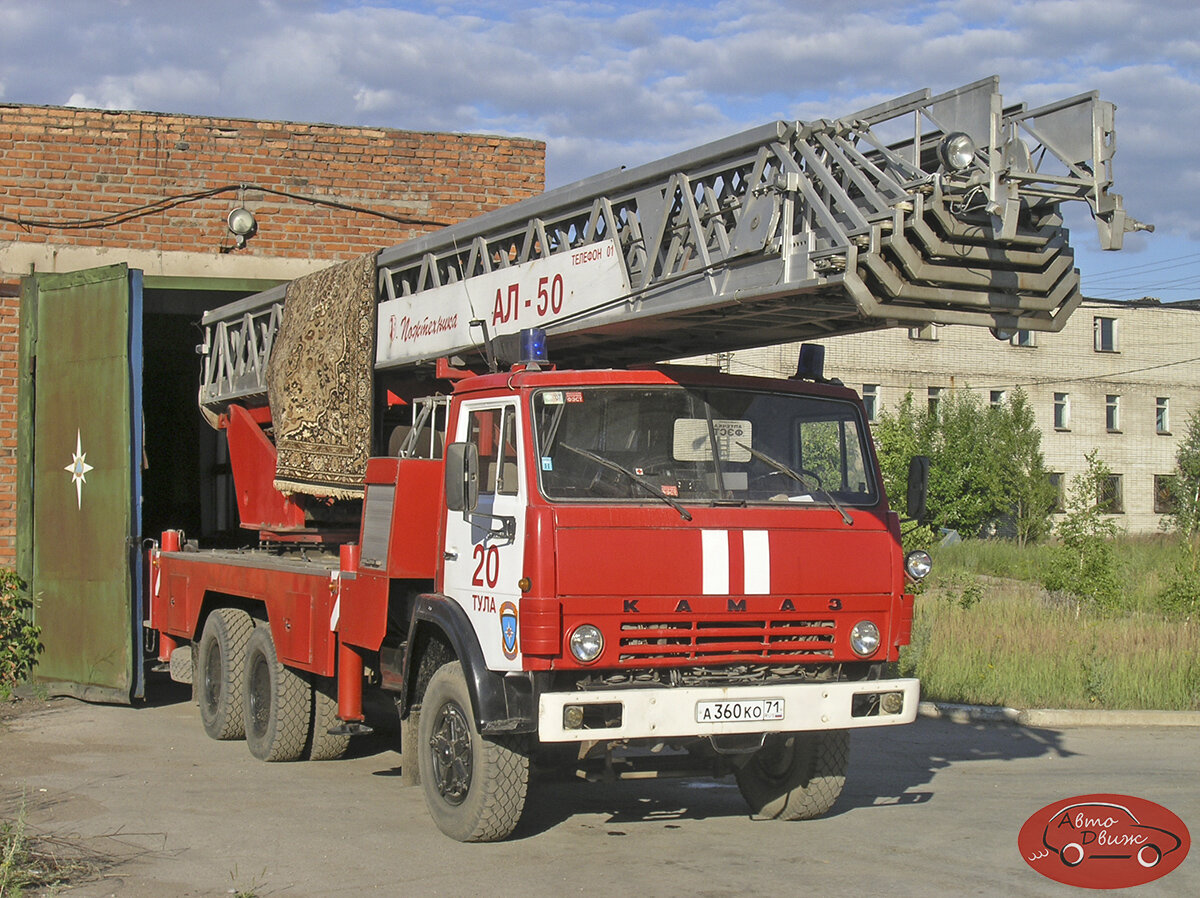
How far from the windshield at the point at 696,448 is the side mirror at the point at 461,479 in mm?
377

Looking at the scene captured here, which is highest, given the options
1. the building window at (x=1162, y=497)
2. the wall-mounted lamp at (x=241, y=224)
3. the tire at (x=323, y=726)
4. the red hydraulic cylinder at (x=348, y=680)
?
the wall-mounted lamp at (x=241, y=224)

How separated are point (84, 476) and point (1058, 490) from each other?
38.5m

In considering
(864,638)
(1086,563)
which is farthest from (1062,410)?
(864,638)

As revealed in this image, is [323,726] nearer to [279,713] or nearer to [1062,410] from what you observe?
[279,713]

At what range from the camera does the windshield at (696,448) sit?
670 cm

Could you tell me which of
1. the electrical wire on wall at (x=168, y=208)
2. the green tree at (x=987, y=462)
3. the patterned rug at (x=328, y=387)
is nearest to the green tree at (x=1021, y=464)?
the green tree at (x=987, y=462)

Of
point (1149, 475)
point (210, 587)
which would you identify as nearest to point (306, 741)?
point (210, 587)

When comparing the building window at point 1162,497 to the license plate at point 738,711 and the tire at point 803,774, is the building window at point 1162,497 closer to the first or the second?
the tire at point 803,774

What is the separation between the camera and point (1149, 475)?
5184 cm

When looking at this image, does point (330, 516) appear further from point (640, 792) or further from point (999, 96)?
point (999, 96)

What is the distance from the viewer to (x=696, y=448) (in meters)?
6.98

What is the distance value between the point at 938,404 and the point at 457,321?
37876mm

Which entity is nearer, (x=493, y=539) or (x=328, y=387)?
(x=493, y=539)

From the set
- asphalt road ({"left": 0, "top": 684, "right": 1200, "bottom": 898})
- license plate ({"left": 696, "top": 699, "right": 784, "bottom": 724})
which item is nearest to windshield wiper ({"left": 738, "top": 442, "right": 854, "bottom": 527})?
license plate ({"left": 696, "top": 699, "right": 784, "bottom": 724})
